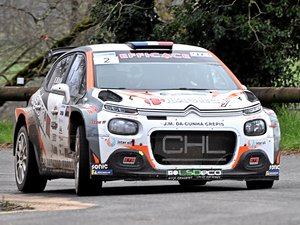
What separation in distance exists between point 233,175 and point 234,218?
2767 millimetres

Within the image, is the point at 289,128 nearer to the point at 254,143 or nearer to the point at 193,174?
the point at 254,143

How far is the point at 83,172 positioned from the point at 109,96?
0.72 m

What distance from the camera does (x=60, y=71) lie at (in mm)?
12969

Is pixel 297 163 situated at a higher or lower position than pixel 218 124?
lower

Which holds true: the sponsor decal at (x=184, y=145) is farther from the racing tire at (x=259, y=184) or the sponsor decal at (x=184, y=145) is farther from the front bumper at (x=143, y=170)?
the racing tire at (x=259, y=184)

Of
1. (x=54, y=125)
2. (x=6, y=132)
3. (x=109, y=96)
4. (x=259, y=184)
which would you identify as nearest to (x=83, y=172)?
(x=109, y=96)

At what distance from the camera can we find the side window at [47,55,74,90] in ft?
41.8

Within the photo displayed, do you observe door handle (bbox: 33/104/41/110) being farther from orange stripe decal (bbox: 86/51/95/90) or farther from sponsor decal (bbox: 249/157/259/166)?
sponsor decal (bbox: 249/157/259/166)

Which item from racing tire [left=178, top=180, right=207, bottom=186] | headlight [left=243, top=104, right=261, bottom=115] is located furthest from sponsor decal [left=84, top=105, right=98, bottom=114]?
racing tire [left=178, top=180, right=207, bottom=186]

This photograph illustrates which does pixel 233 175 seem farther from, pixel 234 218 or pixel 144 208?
pixel 234 218

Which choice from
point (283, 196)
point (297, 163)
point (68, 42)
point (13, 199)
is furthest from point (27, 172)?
point (68, 42)

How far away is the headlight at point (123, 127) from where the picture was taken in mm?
10883

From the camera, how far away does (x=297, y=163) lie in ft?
52.4

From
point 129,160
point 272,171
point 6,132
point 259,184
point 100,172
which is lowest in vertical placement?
point 6,132
